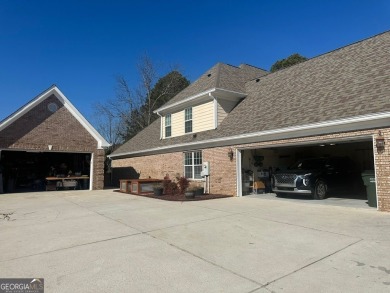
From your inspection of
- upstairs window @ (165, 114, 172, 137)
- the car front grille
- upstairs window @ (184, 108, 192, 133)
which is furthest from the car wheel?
upstairs window @ (165, 114, 172, 137)

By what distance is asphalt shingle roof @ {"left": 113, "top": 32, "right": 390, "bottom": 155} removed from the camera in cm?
995

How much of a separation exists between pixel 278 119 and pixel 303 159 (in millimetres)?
2714

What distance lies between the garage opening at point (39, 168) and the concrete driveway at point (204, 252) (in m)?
15.4

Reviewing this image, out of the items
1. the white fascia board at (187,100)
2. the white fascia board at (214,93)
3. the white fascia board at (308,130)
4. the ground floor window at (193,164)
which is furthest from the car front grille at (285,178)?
the white fascia board at (187,100)

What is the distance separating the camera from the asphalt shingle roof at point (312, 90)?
995cm

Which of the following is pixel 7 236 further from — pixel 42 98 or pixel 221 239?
pixel 42 98

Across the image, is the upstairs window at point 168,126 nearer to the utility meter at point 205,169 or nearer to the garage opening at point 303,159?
the utility meter at point 205,169

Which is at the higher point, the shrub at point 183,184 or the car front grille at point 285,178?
the car front grille at point 285,178


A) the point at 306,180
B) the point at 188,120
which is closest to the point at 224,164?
the point at 306,180

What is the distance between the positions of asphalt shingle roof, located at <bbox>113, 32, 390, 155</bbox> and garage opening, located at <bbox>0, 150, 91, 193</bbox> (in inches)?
Result: 369

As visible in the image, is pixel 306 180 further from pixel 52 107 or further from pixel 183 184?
pixel 52 107

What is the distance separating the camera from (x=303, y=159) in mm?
13422

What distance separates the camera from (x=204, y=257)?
4781mm

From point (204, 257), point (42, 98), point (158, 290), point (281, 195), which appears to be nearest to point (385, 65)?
point (281, 195)
